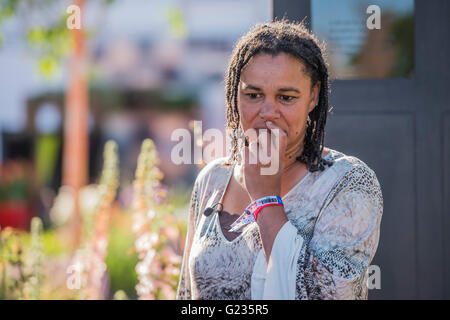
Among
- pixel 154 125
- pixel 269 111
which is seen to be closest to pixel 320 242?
pixel 269 111

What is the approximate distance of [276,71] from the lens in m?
1.87

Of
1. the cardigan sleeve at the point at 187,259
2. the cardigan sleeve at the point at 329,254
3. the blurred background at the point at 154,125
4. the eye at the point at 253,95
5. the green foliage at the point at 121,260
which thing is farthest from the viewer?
the green foliage at the point at 121,260

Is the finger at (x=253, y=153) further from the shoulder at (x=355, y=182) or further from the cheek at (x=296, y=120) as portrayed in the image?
the shoulder at (x=355, y=182)

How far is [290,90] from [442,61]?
4.91ft

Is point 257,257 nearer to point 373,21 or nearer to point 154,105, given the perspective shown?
point 373,21

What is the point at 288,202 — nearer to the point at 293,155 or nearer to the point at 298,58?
the point at 293,155

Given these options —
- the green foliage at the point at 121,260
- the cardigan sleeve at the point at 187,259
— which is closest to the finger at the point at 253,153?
the cardigan sleeve at the point at 187,259

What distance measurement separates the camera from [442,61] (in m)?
2.96

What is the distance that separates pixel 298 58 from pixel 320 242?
653 millimetres

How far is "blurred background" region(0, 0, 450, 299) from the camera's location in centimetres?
295

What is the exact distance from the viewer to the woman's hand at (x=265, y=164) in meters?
1.77

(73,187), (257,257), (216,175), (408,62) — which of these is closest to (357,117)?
(408,62)

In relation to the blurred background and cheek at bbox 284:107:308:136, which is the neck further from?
the blurred background

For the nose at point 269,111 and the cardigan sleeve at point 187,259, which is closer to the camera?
the nose at point 269,111
